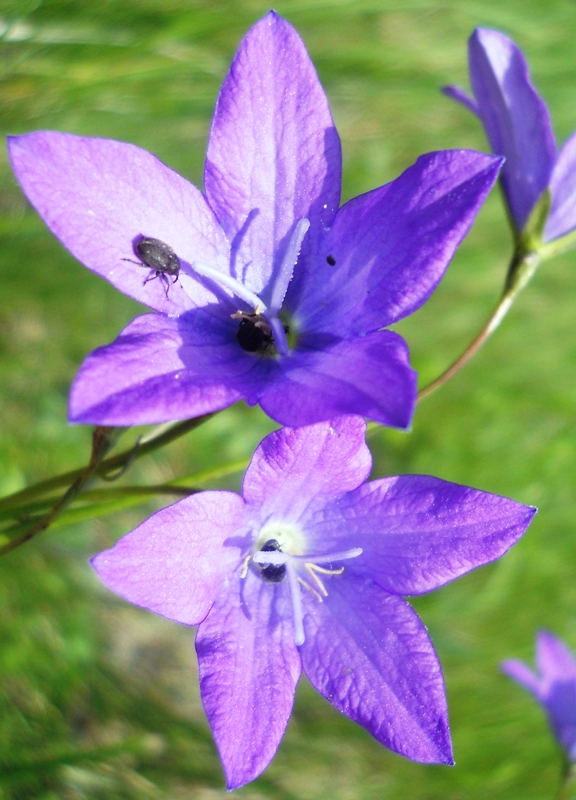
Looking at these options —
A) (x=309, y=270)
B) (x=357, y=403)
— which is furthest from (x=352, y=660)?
(x=309, y=270)

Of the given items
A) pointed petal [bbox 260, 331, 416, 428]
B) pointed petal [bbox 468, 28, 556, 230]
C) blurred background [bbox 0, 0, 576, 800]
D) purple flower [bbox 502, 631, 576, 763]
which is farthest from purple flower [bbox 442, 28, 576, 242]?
purple flower [bbox 502, 631, 576, 763]

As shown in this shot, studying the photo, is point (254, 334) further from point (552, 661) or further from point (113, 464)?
point (552, 661)

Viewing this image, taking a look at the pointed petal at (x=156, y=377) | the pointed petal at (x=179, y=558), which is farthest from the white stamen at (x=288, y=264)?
the pointed petal at (x=179, y=558)

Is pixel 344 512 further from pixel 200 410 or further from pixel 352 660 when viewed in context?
pixel 200 410

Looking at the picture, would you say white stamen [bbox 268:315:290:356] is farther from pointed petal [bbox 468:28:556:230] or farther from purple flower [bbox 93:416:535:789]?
pointed petal [bbox 468:28:556:230]

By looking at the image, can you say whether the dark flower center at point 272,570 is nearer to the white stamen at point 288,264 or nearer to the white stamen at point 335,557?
the white stamen at point 335,557

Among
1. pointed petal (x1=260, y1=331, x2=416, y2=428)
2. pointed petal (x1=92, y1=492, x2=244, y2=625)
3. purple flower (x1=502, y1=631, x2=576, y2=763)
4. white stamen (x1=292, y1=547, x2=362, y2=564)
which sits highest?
pointed petal (x1=260, y1=331, x2=416, y2=428)

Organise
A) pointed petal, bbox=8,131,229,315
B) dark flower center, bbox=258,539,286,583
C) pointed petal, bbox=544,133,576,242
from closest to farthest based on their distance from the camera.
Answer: pointed petal, bbox=8,131,229,315
dark flower center, bbox=258,539,286,583
pointed petal, bbox=544,133,576,242
